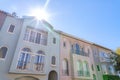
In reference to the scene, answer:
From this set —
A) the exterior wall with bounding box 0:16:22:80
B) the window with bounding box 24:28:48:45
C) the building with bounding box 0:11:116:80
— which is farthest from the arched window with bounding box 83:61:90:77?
the exterior wall with bounding box 0:16:22:80

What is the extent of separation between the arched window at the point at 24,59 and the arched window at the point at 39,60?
145 centimetres

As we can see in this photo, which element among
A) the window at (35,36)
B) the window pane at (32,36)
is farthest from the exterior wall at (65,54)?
the window pane at (32,36)

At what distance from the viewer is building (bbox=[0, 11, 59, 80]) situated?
567 inches

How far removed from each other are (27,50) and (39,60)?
259 cm

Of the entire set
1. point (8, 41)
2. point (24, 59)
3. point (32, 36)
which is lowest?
point (24, 59)

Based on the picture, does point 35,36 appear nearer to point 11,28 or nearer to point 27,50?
point 27,50

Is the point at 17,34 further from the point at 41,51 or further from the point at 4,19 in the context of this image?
the point at 41,51

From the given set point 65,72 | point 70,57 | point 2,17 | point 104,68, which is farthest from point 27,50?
point 104,68

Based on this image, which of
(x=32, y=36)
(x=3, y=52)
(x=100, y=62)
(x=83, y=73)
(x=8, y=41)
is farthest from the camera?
(x=100, y=62)

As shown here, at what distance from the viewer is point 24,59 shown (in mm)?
15688

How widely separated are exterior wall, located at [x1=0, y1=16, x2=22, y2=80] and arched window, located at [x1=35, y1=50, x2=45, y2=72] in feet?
12.7

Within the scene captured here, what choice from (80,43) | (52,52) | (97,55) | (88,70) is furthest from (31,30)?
(97,55)

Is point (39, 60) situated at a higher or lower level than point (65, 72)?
higher

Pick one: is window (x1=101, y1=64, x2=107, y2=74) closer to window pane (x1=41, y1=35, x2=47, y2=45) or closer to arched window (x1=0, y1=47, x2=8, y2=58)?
window pane (x1=41, y1=35, x2=47, y2=45)
